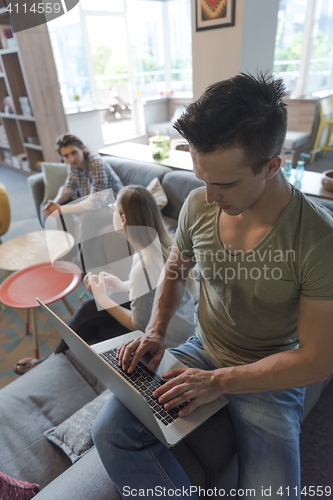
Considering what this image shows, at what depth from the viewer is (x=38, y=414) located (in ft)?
3.76

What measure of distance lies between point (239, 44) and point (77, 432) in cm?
284

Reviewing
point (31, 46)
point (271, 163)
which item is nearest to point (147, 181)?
point (271, 163)

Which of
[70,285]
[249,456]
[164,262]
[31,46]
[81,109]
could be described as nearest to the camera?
[249,456]

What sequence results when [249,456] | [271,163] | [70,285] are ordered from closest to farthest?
[271,163] < [249,456] < [70,285]

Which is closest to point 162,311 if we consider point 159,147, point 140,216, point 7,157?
point 140,216

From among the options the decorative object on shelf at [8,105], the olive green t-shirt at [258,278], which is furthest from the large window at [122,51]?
the olive green t-shirt at [258,278]

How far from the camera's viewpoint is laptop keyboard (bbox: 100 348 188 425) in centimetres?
82

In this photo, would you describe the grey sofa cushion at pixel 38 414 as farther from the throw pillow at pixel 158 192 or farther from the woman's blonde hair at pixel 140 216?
the throw pillow at pixel 158 192

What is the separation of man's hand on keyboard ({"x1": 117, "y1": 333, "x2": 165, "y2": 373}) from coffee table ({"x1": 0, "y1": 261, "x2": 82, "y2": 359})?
2.61ft

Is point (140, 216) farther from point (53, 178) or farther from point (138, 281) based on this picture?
point (53, 178)

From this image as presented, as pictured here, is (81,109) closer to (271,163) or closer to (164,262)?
(164,262)

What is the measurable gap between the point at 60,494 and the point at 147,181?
7.04 ft

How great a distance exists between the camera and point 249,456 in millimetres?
854

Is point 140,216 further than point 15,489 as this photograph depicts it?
Yes
